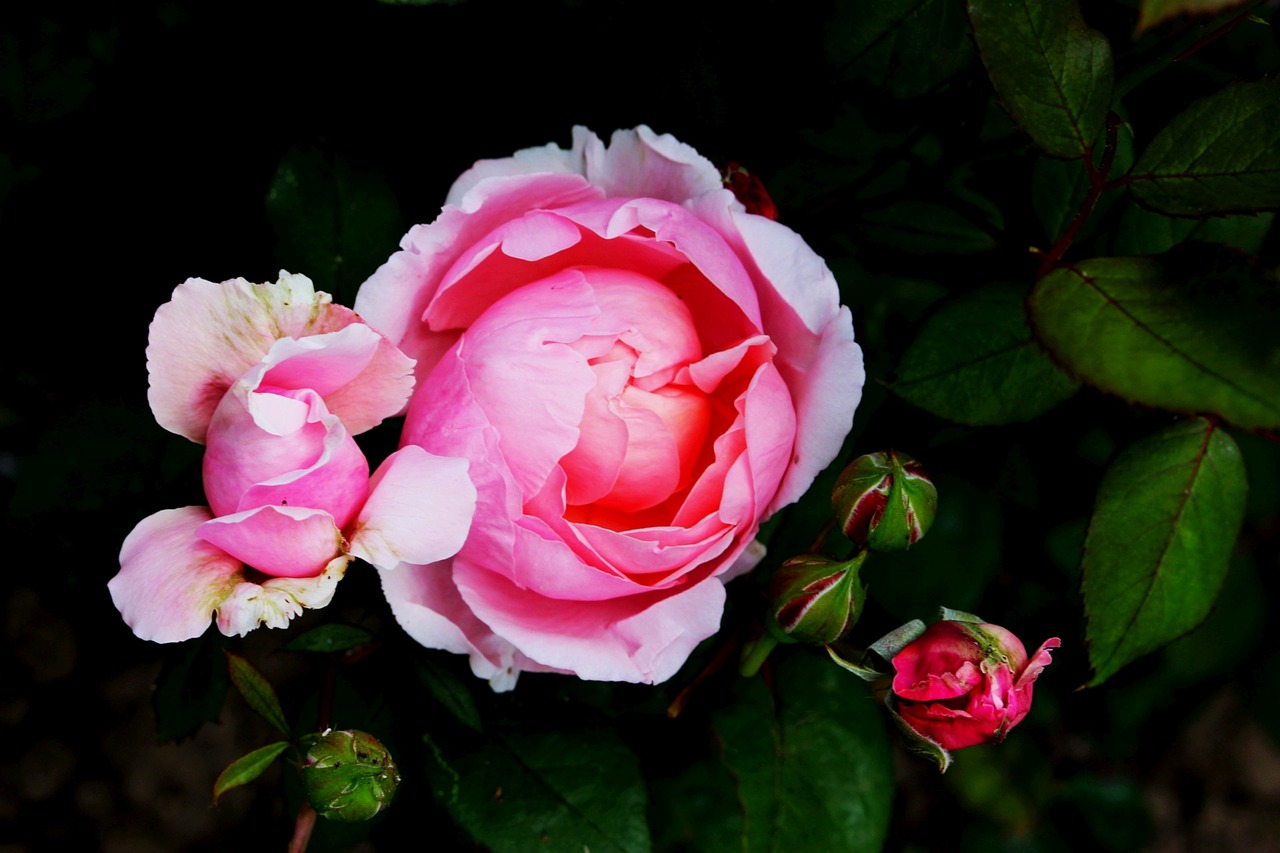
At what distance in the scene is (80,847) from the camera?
55.6 inches

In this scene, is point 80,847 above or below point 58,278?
below

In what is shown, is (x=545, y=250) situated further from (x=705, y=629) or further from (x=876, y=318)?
(x=876, y=318)

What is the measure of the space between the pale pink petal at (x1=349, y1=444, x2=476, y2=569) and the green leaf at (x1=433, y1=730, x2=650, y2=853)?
0.28 metres

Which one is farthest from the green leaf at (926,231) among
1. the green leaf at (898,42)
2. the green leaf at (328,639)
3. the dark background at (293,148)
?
the green leaf at (328,639)

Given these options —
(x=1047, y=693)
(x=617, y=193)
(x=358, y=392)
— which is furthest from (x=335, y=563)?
(x=1047, y=693)

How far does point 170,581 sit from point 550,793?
324 millimetres

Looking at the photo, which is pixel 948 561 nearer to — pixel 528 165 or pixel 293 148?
pixel 528 165

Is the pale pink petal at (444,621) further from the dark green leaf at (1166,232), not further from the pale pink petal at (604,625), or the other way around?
the dark green leaf at (1166,232)

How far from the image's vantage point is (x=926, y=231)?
2.53 feet

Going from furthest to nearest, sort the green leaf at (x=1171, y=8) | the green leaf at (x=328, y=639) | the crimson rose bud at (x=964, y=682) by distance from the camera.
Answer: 1. the green leaf at (x=328, y=639)
2. the crimson rose bud at (x=964, y=682)
3. the green leaf at (x=1171, y=8)

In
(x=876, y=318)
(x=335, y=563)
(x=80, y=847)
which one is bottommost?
(x=80, y=847)

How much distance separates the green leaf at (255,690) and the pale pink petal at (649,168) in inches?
14.2

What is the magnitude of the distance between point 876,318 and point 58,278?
683 millimetres

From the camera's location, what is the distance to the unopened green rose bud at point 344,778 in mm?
539
